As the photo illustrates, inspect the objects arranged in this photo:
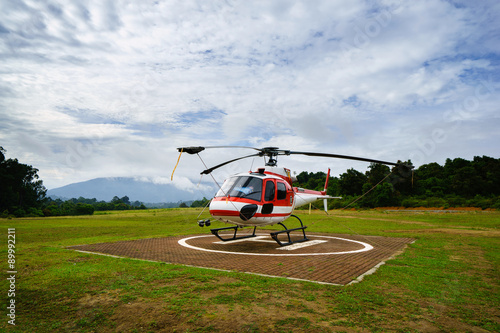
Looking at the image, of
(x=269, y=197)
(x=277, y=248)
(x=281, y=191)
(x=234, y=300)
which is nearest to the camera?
(x=234, y=300)

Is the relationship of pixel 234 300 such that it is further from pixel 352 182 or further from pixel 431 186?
pixel 431 186

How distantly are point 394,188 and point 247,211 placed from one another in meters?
65.3

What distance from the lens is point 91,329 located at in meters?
4.54

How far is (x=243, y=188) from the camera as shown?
1177 centimetres

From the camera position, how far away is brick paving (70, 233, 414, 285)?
8.06 metres

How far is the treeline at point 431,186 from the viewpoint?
185 ft

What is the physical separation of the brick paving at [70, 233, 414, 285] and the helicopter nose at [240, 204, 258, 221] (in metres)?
1.37

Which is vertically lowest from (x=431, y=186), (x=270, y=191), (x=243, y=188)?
(x=270, y=191)

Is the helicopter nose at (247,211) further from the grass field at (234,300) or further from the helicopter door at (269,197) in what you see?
the grass field at (234,300)

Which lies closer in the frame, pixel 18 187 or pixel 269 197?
pixel 269 197

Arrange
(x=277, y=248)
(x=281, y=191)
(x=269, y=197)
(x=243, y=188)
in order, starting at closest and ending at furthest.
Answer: (x=243, y=188) < (x=269, y=197) < (x=277, y=248) < (x=281, y=191)

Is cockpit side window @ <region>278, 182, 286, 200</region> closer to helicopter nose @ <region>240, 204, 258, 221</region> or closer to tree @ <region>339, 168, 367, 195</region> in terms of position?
helicopter nose @ <region>240, 204, 258, 221</region>

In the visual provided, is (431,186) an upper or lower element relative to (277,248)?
upper

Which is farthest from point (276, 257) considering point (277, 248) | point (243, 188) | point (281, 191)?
point (281, 191)
